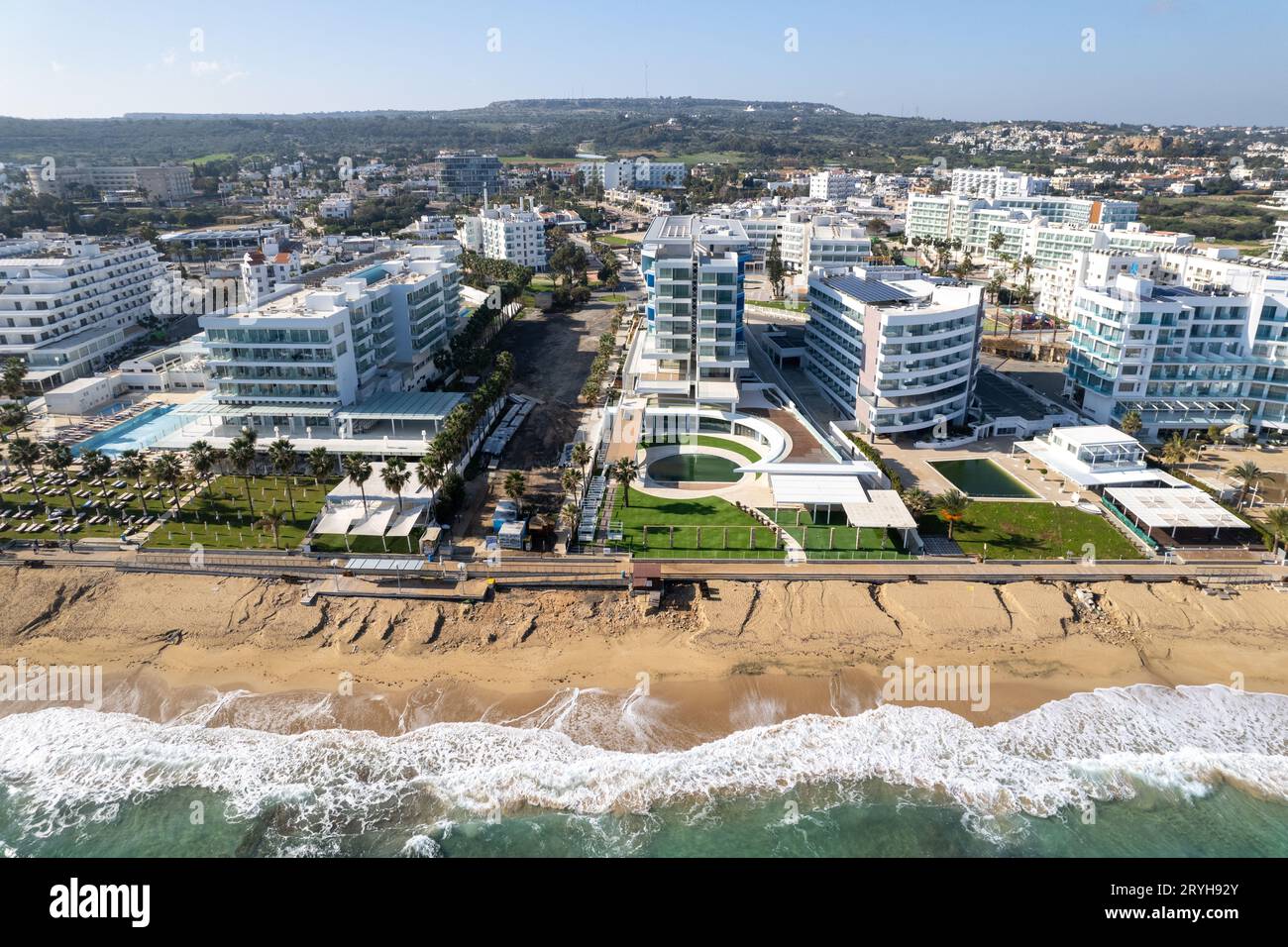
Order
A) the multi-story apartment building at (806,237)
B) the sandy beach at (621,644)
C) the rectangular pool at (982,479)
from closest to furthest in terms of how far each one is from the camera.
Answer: the sandy beach at (621,644) → the rectangular pool at (982,479) → the multi-story apartment building at (806,237)

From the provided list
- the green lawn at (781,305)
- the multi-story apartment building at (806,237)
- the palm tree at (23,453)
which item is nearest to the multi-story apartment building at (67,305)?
the palm tree at (23,453)

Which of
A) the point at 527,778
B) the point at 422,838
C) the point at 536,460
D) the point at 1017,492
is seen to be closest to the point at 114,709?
the point at 422,838

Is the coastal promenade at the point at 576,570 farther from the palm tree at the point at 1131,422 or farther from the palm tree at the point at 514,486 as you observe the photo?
the palm tree at the point at 1131,422

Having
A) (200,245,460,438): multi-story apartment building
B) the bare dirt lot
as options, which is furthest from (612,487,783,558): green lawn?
(200,245,460,438): multi-story apartment building

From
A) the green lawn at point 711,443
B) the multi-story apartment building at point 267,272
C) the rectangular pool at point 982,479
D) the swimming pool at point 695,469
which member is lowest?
the rectangular pool at point 982,479

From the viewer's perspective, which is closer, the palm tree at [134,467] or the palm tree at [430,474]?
the palm tree at [430,474]

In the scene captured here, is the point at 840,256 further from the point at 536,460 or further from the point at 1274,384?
the point at 536,460
